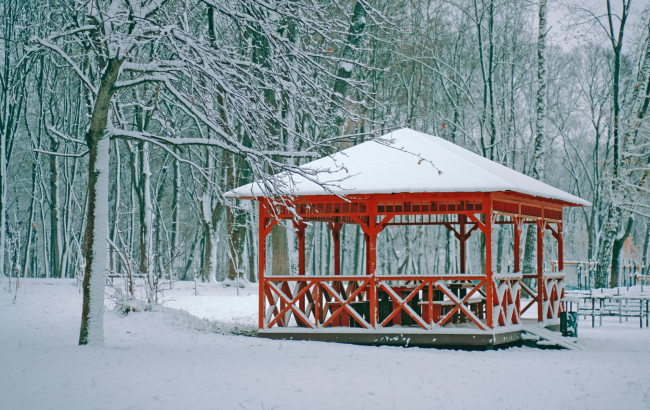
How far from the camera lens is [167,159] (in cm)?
3067

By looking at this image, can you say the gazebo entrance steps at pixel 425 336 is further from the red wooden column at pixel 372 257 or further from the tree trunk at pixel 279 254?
the tree trunk at pixel 279 254

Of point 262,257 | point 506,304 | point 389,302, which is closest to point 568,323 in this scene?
point 506,304

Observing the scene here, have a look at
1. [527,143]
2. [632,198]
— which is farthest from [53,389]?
[527,143]

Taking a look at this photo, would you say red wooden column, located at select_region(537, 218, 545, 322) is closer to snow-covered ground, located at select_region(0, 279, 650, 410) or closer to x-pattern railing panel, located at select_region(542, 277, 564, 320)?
x-pattern railing panel, located at select_region(542, 277, 564, 320)

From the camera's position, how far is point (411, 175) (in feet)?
38.5

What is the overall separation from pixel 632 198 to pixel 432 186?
43.9 feet

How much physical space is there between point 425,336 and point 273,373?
4.04 meters

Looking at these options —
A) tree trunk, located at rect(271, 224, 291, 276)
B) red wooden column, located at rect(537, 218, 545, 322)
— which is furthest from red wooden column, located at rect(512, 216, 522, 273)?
tree trunk, located at rect(271, 224, 291, 276)

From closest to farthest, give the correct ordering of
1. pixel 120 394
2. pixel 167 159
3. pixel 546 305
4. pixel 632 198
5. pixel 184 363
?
1. pixel 120 394
2. pixel 184 363
3. pixel 546 305
4. pixel 632 198
5. pixel 167 159

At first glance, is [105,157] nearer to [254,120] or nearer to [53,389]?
[254,120]

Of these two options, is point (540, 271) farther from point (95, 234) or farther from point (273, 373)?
point (95, 234)

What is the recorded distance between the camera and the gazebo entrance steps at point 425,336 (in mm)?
11523

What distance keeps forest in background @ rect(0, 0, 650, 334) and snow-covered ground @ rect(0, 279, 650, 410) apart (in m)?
1.51

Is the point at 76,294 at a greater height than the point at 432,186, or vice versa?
the point at 432,186
